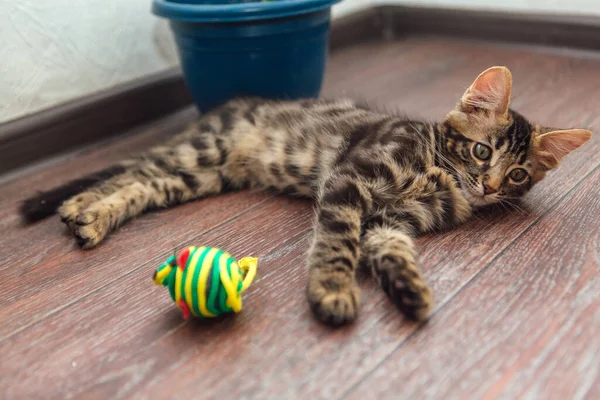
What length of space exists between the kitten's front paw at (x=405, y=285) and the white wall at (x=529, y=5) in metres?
2.16

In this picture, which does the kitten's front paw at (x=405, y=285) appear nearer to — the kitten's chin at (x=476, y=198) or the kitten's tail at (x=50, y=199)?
the kitten's chin at (x=476, y=198)

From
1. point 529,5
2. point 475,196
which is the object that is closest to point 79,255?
point 475,196

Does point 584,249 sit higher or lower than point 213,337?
lower

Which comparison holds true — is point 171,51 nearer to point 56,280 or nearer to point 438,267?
point 56,280

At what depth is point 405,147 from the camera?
153 centimetres

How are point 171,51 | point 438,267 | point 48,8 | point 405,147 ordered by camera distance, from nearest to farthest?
point 438,267
point 405,147
point 48,8
point 171,51

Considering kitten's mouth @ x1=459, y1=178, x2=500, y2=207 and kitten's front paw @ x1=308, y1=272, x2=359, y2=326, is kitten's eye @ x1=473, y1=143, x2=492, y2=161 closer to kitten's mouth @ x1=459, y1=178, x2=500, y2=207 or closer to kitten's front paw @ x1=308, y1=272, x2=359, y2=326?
kitten's mouth @ x1=459, y1=178, x2=500, y2=207

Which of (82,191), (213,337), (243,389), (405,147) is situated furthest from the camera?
(82,191)

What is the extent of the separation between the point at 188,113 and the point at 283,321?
61.7 inches

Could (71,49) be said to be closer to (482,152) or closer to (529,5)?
(482,152)

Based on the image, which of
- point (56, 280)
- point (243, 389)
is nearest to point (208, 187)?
point (56, 280)

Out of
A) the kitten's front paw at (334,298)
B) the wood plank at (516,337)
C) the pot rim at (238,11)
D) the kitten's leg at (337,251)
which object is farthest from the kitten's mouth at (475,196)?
the pot rim at (238,11)

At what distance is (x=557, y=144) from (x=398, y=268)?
2.07 feet

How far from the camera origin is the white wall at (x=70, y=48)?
1.96 metres
